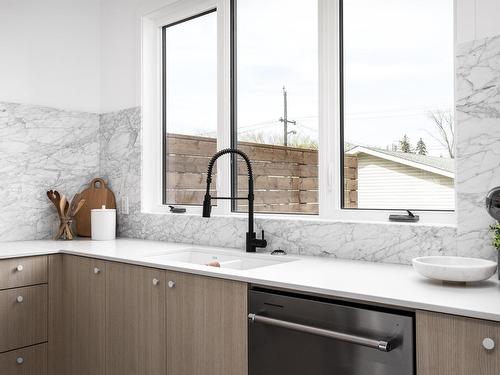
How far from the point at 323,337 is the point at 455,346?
417 mm

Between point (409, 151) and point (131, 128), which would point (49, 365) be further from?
point (409, 151)

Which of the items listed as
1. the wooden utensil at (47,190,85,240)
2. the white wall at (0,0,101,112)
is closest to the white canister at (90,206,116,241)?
the wooden utensil at (47,190,85,240)

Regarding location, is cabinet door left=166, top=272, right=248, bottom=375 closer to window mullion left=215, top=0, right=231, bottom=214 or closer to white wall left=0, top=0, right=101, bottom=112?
window mullion left=215, top=0, right=231, bottom=214

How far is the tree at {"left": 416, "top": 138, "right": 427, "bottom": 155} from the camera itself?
7.03 ft

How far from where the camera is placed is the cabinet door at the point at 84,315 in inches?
96.0

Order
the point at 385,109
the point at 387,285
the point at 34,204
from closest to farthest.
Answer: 1. the point at 387,285
2. the point at 385,109
3. the point at 34,204

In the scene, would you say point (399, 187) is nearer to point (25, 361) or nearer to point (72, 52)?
point (25, 361)

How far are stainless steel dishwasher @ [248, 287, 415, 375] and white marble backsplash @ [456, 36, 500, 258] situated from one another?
2.08ft

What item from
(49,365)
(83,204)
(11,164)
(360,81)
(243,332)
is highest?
(360,81)

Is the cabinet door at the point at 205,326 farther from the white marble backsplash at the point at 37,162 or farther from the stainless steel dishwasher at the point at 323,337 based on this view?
the white marble backsplash at the point at 37,162

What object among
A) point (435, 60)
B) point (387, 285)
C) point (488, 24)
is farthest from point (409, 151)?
point (387, 285)

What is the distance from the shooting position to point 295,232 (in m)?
2.39

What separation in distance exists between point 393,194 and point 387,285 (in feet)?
2.38

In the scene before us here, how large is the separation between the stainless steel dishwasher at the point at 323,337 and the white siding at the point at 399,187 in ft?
2.63
